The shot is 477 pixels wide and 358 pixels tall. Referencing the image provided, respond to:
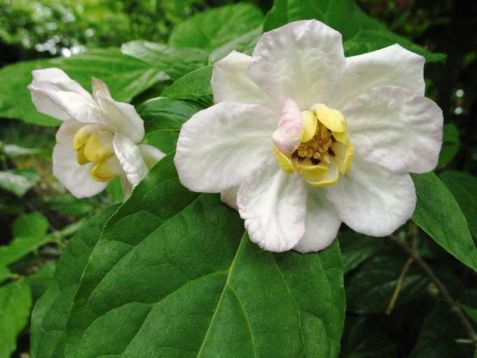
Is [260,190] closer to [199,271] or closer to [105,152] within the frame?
[199,271]

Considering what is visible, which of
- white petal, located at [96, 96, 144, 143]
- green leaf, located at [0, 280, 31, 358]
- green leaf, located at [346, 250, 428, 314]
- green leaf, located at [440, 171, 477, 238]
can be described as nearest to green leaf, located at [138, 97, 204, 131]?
white petal, located at [96, 96, 144, 143]

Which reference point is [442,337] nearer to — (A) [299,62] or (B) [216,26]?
(A) [299,62]

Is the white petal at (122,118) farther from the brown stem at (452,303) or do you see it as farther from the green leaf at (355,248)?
the green leaf at (355,248)

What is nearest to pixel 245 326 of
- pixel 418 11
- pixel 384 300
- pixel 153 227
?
pixel 153 227

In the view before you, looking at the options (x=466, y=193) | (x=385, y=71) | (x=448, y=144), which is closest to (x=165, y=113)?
(x=385, y=71)

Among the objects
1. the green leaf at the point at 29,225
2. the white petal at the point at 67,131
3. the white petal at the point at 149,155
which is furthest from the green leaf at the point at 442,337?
the green leaf at the point at 29,225

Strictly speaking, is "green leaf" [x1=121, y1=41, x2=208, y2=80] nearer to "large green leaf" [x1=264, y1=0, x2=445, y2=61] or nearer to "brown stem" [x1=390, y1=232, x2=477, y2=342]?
"large green leaf" [x1=264, y1=0, x2=445, y2=61]

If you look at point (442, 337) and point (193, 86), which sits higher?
point (193, 86)
